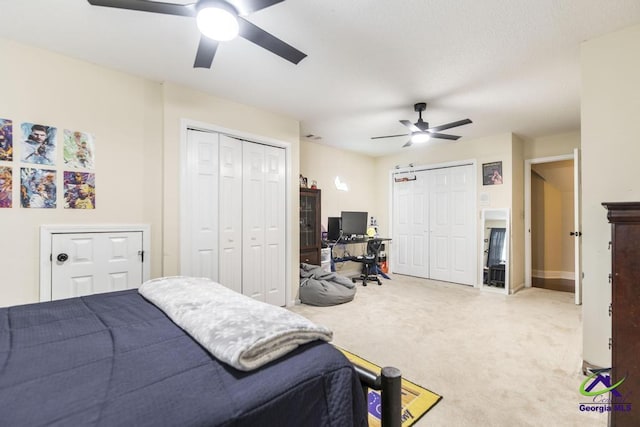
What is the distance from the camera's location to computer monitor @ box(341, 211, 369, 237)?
5500mm

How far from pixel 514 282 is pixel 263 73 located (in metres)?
4.73

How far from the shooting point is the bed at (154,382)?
71 centimetres

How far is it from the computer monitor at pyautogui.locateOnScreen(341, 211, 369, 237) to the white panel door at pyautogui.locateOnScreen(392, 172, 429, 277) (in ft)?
3.05

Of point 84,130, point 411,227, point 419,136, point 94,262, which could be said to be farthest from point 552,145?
point 94,262

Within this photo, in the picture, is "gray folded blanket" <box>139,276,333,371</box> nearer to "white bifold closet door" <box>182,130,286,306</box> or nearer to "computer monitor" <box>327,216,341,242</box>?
"white bifold closet door" <box>182,130,286,306</box>

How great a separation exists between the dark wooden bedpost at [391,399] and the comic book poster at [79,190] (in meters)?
2.76

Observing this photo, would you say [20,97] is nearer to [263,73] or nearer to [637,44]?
[263,73]

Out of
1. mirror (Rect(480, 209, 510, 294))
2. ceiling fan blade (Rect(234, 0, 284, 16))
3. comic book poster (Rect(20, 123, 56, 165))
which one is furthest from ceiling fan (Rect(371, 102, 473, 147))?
comic book poster (Rect(20, 123, 56, 165))

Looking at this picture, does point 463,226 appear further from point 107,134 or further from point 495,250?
point 107,134

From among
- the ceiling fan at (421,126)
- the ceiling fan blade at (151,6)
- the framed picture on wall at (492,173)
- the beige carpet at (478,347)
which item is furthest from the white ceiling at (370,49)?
the beige carpet at (478,347)

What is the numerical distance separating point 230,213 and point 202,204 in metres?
0.33

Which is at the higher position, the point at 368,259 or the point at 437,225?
the point at 437,225

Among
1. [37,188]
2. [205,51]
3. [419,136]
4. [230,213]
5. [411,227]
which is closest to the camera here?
[205,51]

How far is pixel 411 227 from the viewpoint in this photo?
590 centimetres
